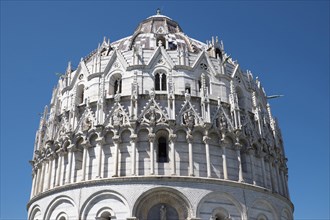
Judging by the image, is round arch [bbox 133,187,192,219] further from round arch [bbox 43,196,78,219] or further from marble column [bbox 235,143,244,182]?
marble column [bbox 235,143,244,182]

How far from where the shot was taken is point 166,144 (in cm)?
2438

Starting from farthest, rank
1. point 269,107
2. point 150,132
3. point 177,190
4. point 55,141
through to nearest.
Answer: point 269,107, point 55,141, point 150,132, point 177,190

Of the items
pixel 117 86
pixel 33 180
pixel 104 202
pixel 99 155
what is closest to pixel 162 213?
pixel 104 202

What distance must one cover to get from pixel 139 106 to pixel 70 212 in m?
7.90

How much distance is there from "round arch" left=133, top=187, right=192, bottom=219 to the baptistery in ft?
0.21

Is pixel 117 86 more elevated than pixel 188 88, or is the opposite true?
pixel 117 86

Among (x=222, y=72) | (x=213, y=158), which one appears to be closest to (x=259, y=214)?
(x=213, y=158)

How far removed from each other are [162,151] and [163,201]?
10.7ft

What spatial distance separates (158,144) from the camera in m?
24.5

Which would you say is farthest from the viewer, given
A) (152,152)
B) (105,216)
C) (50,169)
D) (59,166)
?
(50,169)

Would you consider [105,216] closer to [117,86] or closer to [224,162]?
[224,162]

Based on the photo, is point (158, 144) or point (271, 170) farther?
point (271, 170)

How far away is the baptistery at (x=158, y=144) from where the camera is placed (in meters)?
22.7

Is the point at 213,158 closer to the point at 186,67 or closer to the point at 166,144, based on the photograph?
the point at 166,144
